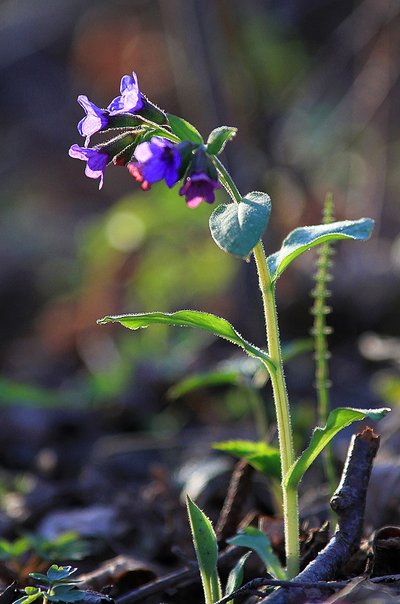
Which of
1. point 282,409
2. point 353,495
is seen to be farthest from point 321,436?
point 353,495

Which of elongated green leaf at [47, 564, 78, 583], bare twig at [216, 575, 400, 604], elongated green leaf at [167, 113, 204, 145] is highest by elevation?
elongated green leaf at [167, 113, 204, 145]

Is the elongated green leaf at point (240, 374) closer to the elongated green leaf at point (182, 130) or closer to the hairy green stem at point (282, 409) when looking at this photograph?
the hairy green stem at point (282, 409)

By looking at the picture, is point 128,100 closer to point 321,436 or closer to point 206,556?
point 321,436

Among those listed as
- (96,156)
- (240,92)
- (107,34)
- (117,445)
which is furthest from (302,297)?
(107,34)

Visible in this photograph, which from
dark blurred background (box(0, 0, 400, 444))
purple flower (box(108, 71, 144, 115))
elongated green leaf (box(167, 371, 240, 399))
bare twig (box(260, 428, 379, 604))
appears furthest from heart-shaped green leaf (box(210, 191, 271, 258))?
dark blurred background (box(0, 0, 400, 444))

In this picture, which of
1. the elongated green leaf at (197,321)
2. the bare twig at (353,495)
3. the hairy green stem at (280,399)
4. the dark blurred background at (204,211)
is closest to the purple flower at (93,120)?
the hairy green stem at (280,399)

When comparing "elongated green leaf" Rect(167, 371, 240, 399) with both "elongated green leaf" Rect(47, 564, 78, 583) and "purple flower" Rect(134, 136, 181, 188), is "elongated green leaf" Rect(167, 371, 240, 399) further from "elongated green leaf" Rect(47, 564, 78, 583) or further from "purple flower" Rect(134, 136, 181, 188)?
"purple flower" Rect(134, 136, 181, 188)
